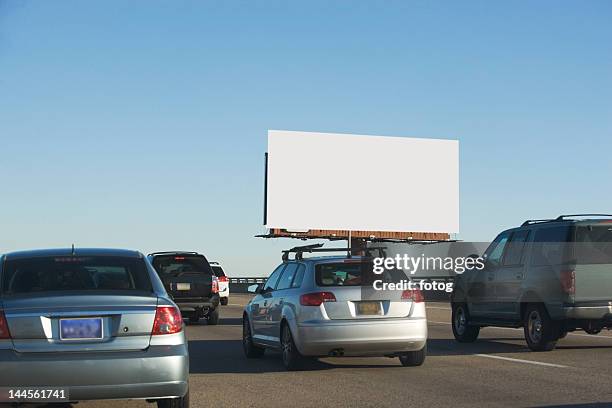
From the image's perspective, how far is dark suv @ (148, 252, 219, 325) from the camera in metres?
25.8

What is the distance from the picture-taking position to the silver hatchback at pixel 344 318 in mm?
13414

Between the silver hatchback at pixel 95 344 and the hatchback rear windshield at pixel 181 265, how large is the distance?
16788mm

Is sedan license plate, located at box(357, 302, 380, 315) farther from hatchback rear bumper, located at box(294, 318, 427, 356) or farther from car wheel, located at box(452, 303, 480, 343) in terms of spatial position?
car wheel, located at box(452, 303, 480, 343)

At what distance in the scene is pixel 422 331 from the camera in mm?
13789


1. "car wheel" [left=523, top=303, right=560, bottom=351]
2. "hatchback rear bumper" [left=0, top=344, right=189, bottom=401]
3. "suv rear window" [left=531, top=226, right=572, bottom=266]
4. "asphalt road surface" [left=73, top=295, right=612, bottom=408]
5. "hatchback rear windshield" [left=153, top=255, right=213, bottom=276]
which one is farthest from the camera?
"hatchback rear windshield" [left=153, top=255, right=213, bottom=276]

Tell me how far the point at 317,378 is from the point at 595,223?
5.52 m

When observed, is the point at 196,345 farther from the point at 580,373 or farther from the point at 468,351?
the point at 580,373

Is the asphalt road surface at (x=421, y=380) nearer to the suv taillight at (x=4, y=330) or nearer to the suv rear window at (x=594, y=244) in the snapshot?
the suv rear window at (x=594, y=244)

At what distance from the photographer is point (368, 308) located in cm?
1352

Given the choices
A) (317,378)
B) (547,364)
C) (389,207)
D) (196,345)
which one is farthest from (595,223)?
(389,207)

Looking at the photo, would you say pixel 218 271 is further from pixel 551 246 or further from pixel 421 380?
pixel 421 380

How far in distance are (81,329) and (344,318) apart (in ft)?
17.9

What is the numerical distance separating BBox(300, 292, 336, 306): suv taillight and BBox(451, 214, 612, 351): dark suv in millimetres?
4327

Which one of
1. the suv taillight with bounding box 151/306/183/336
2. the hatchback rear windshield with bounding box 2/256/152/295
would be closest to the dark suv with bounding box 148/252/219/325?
the hatchback rear windshield with bounding box 2/256/152/295
